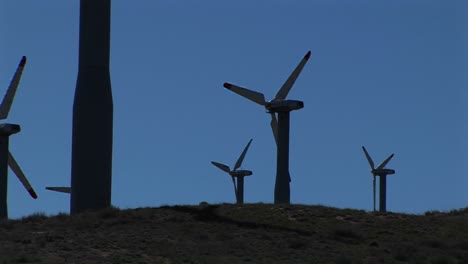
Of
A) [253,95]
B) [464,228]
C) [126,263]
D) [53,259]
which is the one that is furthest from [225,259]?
[253,95]

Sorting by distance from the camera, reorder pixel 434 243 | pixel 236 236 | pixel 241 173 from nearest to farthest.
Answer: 1. pixel 236 236
2. pixel 434 243
3. pixel 241 173

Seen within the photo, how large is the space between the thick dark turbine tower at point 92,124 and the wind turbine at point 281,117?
99.3 ft

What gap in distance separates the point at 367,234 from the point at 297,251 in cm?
890

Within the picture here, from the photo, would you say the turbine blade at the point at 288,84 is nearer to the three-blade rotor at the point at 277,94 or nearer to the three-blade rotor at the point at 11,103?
the three-blade rotor at the point at 277,94

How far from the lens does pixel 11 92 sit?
106 metres

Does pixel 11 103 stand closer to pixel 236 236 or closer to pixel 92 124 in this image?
pixel 92 124

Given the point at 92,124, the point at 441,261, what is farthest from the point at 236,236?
the point at 92,124

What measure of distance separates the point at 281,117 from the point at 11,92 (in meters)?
27.5

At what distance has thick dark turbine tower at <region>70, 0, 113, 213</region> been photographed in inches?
2844

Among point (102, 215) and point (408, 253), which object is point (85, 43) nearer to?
point (102, 215)

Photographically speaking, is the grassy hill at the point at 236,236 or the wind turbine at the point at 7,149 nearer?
the grassy hill at the point at 236,236

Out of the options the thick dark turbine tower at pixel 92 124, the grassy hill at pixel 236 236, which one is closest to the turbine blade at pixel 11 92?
the thick dark turbine tower at pixel 92 124

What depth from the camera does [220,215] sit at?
2682 inches

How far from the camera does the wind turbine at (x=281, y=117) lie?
10125cm
